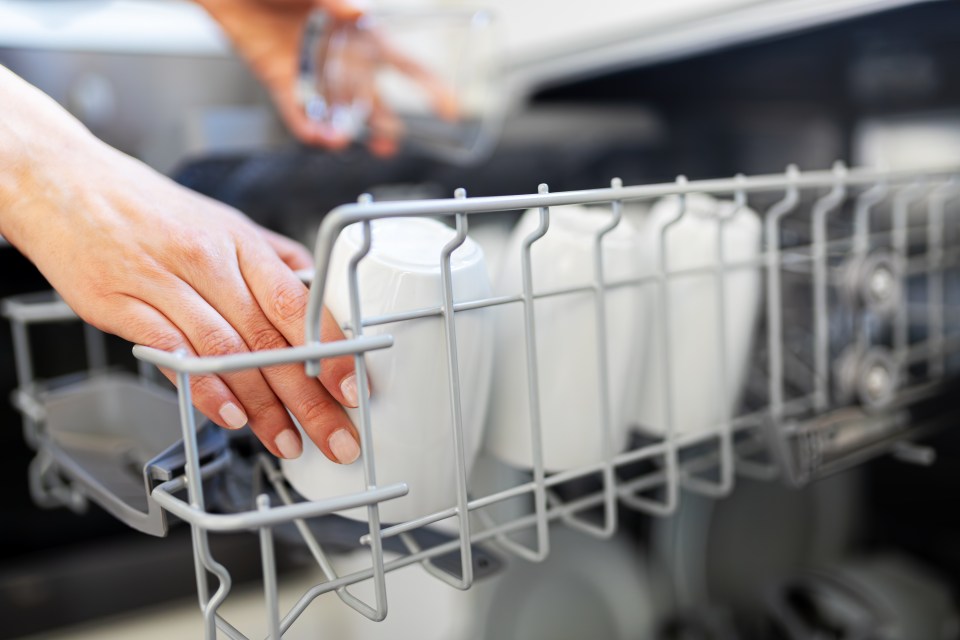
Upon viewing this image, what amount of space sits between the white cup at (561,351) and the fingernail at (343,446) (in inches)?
3.8

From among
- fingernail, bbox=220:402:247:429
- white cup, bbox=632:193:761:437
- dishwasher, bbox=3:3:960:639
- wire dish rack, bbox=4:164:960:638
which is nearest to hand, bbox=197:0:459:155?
dishwasher, bbox=3:3:960:639

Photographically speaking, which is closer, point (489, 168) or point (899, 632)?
point (899, 632)

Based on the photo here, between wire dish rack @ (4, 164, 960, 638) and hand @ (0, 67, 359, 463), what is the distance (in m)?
0.02

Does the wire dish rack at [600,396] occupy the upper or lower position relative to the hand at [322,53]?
lower

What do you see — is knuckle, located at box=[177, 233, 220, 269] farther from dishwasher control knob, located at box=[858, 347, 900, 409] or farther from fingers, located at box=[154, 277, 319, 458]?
dishwasher control knob, located at box=[858, 347, 900, 409]

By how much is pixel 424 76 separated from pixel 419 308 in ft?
2.09

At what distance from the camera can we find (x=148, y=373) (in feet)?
1.93

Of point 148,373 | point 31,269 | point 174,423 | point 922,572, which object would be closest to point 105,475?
point 174,423

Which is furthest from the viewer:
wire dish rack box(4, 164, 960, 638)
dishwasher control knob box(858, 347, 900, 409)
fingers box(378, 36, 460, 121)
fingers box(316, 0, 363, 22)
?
fingers box(378, 36, 460, 121)

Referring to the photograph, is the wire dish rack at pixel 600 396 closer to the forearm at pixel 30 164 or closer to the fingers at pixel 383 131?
the forearm at pixel 30 164

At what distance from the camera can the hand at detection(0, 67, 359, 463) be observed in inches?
11.9

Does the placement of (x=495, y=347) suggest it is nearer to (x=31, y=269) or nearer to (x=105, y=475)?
(x=105, y=475)

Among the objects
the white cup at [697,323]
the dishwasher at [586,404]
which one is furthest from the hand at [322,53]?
the white cup at [697,323]

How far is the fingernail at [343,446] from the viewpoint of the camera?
0.31 metres
